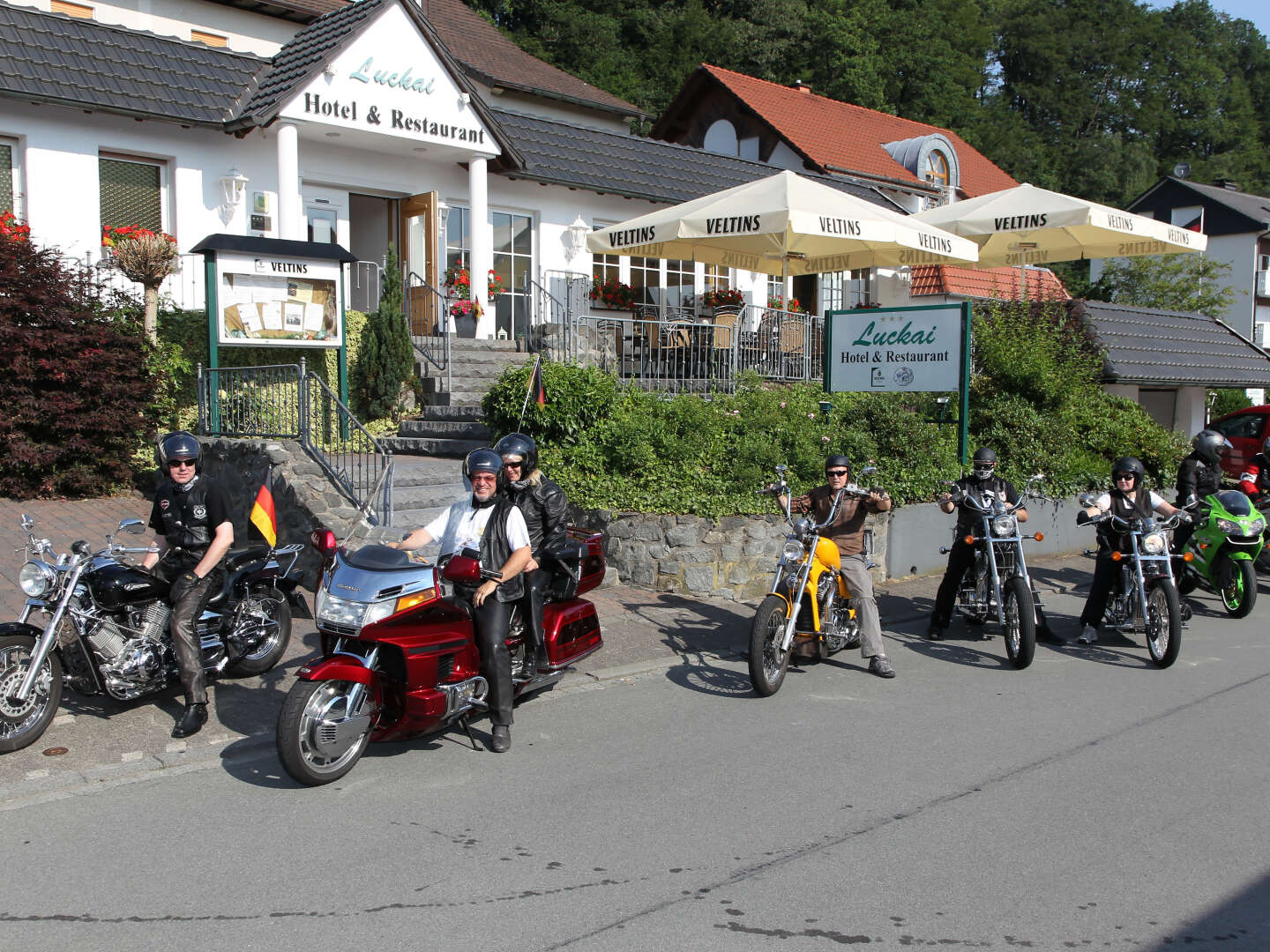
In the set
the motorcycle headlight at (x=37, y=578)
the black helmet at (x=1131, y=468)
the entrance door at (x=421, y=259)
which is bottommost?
the motorcycle headlight at (x=37, y=578)

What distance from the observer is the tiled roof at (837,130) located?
28.9 m

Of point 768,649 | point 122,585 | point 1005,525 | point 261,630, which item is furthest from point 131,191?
point 1005,525

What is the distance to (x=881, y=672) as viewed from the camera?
7363 mm

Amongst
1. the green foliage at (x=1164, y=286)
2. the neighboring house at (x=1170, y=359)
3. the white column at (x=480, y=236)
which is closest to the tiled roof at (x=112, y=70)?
the white column at (x=480, y=236)

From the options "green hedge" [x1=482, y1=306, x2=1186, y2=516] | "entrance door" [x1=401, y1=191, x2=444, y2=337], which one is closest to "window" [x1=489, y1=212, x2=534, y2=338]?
"entrance door" [x1=401, y1=191, x2=444, y2=337]

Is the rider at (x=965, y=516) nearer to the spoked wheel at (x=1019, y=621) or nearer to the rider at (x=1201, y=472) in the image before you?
the spoked wheel at (x=1019, y=621)

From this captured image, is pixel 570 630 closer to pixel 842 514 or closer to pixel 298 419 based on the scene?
pixel 842 514

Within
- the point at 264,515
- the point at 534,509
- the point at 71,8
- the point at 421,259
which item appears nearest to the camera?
the point at 534,509

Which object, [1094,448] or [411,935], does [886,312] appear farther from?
[411,935]

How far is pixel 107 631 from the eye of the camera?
5.82 metres

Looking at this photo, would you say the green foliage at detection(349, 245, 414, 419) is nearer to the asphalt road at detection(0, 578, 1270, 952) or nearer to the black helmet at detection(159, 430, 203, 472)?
the black helmet at detection(159, 430, 203, 472)

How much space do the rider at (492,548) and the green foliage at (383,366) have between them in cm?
734

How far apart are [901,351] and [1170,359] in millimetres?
9160

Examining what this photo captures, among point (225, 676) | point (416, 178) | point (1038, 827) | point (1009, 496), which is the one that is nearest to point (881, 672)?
point (1009, 496)
